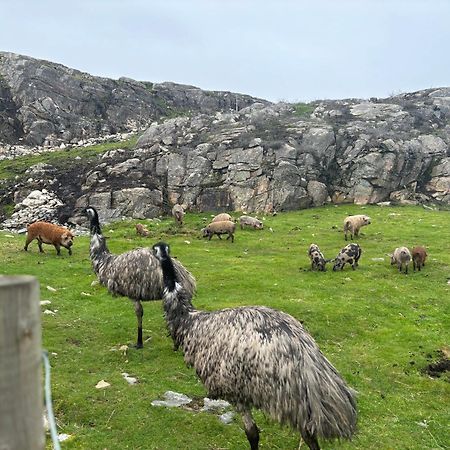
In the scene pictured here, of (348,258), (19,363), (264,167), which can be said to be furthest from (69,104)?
(19,363)

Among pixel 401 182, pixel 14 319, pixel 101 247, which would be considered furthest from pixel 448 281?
pixel 401 182

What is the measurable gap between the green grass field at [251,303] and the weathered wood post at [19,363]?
657 centimetres

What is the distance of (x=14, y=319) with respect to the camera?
91.1 inches

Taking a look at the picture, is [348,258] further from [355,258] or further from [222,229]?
[222,229]

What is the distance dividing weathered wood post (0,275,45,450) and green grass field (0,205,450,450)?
21.5ft

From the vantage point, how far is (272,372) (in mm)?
7117

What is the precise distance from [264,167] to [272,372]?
131 feet

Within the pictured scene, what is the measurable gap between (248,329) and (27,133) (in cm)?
6945

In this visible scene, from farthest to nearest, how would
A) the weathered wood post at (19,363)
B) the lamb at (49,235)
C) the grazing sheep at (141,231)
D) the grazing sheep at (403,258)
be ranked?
the grazing sheep at (141,231) < the lamb at (49,235) < the grazing sheep at (403,258) < the weathered wood post at (19,363)

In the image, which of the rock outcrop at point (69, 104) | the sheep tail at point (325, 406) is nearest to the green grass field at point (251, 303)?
the sheep tail at point (325, 406)

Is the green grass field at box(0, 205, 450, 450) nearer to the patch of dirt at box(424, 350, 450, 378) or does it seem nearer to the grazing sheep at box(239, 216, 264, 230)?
the patch of dirt at box(424, 350, 450, 378)

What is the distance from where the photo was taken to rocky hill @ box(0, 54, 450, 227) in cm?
4303

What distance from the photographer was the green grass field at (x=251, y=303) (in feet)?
31.0

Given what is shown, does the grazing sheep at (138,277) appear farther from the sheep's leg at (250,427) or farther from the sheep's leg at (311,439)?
the sheep's leg at (311,439)
